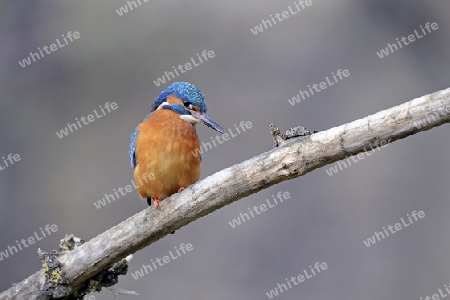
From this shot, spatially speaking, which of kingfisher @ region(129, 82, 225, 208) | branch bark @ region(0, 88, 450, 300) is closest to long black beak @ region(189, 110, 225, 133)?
kingfisher @ region(129, 82, 225, 208)

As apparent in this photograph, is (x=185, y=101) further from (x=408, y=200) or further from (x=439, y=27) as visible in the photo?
(x=439, y=27)

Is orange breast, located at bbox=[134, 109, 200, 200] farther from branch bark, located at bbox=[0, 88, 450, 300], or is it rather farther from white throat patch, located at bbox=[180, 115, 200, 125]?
branch bark, located at bbox=[0, 88, 450, 300]

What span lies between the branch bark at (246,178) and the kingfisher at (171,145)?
0.68 ft

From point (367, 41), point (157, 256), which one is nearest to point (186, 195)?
point (157, 256)

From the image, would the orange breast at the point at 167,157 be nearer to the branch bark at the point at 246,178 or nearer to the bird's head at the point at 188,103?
the bird's head at the point at 188,103

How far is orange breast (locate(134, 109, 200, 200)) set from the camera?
2725mm

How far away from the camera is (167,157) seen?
274 cm

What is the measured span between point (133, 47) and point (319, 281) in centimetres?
241

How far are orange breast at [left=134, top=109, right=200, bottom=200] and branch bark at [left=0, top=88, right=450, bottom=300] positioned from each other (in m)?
0.21

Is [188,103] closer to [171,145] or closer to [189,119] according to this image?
[189,119]

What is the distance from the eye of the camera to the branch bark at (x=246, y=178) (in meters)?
2.09

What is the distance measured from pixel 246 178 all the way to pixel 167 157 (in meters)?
0.56

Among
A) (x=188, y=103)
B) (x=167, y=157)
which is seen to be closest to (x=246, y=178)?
(x=167, y=157)

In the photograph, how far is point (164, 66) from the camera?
5055mm
